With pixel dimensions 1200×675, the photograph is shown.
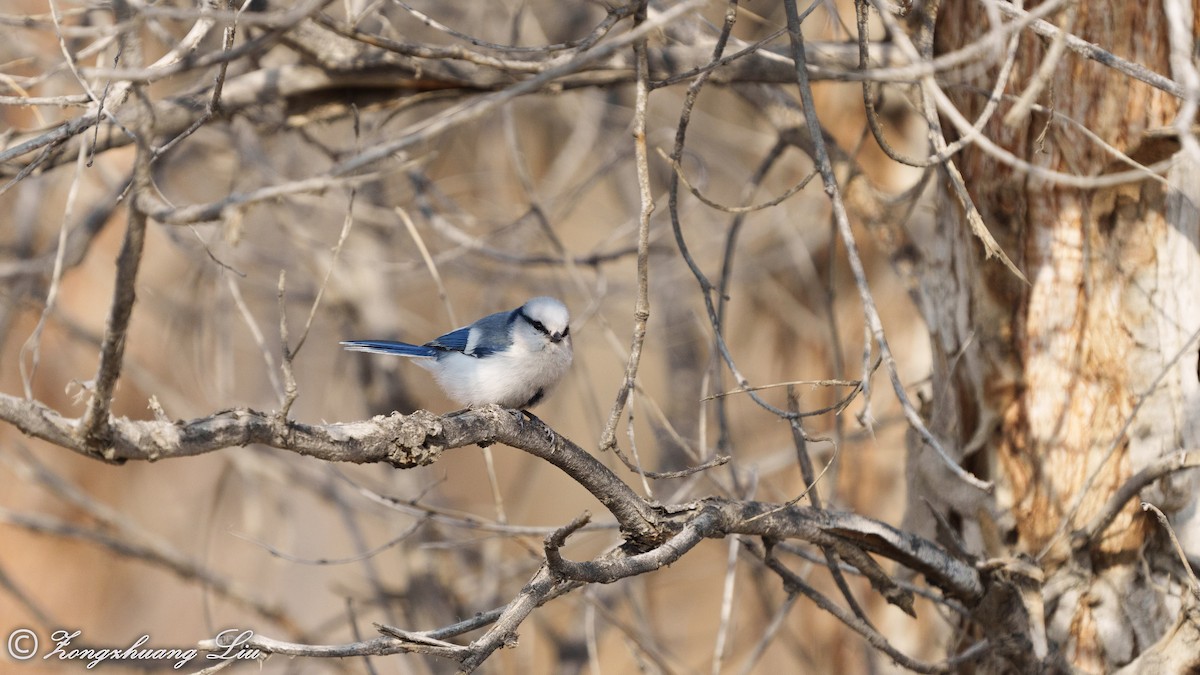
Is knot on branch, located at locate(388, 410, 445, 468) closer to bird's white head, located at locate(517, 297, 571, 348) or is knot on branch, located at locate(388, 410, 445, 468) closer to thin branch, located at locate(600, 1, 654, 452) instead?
thin branch, located at locate(600, 1, 654, 452)

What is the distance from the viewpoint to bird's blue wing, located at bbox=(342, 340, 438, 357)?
339cm

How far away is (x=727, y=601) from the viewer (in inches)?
117

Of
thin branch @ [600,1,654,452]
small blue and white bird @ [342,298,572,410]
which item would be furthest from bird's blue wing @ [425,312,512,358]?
thin branch @ [600,1,654,452]

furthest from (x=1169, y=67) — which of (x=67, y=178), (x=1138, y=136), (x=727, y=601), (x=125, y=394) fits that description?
(x=125, y=394)

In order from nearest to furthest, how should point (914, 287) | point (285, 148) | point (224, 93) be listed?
point (224, 93)
point (914, 287)
point (285, 148)

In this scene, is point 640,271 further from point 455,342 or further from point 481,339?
point 455,342

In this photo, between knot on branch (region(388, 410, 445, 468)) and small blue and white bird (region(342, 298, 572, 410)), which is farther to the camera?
small blue and white bird (region(342, 298, 572, 410))

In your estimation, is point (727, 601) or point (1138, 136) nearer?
point (1138, 136)

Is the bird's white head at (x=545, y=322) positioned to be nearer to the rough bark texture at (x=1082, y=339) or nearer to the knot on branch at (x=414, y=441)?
the rough bark texture at (x=1082, y=339)

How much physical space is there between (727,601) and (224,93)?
2.16 metres

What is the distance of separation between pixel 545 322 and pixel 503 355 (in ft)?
0.63

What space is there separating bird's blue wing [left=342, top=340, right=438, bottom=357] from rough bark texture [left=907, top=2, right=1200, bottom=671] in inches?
70.1

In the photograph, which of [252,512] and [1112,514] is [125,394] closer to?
[252,512]

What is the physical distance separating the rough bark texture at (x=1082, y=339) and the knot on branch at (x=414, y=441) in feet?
5.30
